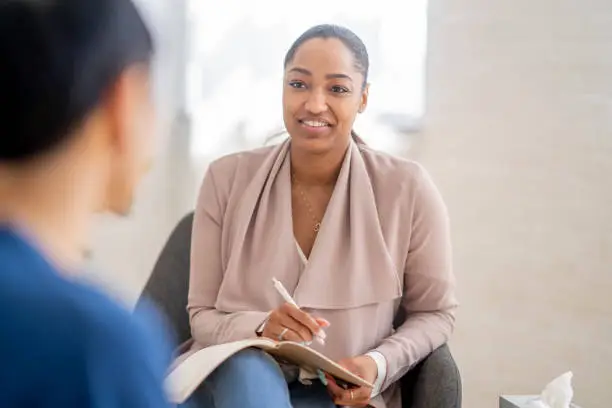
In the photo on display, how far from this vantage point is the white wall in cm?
222

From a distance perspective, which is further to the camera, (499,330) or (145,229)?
(145,229)

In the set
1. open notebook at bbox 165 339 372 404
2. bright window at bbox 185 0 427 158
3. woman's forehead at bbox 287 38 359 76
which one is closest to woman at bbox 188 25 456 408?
woman's forehead at bbox 287 38 359 76

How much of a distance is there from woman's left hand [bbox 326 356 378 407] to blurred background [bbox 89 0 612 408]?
94 cm

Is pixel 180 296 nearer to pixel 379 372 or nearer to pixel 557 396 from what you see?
pixel 379 372

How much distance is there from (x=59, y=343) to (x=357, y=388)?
99 cm

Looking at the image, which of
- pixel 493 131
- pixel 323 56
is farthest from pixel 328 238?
pixel 493 131

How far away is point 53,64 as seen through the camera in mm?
527

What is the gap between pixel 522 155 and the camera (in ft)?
7.42

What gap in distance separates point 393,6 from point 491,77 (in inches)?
14.4

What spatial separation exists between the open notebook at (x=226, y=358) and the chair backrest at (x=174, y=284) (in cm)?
40

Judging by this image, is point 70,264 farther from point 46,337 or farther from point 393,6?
point 393,6

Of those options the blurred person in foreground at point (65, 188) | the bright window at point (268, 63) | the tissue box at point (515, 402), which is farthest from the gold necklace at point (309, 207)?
the blurred person in foreground at point (65, 188)

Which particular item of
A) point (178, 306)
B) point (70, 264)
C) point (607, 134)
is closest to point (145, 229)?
point (178, 306)

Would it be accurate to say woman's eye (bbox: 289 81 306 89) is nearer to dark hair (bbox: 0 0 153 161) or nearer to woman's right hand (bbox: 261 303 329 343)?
woman's right hand (bbox: 261 303 329 343)
